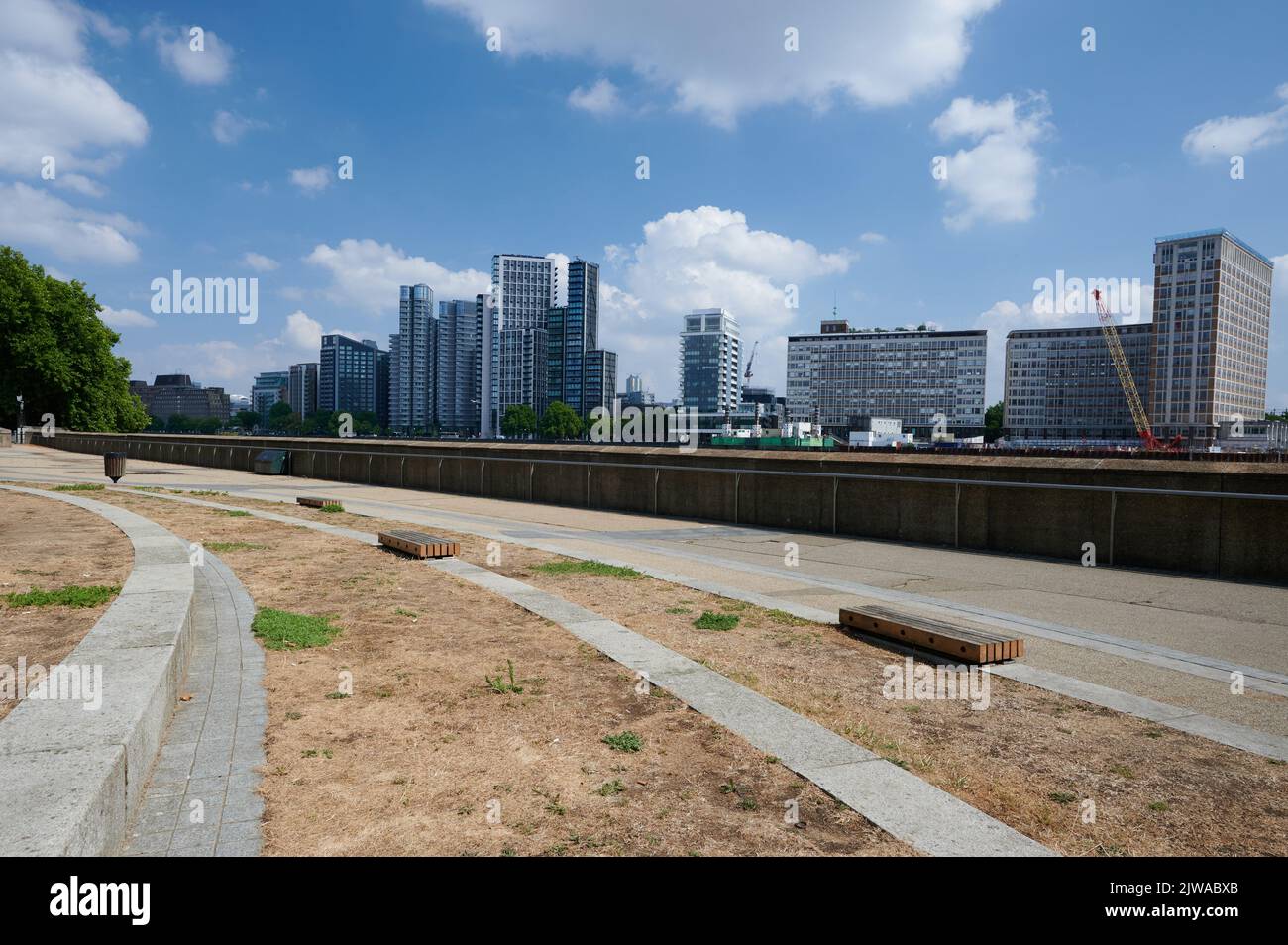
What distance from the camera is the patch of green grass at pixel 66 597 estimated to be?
23.7 ft

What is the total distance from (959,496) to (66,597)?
12679 mm

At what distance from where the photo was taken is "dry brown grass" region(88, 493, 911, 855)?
11.7 ft

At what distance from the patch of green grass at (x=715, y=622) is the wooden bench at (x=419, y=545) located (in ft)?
16.2

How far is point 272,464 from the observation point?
34625mm

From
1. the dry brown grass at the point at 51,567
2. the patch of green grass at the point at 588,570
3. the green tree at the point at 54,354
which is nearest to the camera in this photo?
the dry brown grass at the point at 51,567

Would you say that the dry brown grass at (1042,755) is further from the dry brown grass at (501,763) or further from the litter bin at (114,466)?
the litter bin at (114,466)

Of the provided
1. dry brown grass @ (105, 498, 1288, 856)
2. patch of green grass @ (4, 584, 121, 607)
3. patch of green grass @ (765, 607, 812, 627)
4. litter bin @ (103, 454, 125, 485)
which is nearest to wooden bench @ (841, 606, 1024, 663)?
dry brown grass @ (105, 498, 1288, 856)

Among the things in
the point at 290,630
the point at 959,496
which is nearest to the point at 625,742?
the point at 290,630

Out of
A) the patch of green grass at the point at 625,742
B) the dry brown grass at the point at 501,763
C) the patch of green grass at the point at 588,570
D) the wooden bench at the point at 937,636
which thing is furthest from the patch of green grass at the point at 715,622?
the patch of green grass at the point at 625,742

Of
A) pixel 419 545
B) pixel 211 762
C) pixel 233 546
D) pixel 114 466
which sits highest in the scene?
pixel 114 466

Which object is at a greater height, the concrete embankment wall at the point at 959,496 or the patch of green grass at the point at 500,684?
the concrete embankment wall at the point at 959,496

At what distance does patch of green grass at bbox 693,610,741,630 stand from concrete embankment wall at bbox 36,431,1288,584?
292 inches

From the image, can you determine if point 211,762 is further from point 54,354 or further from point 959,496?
point 54,354
